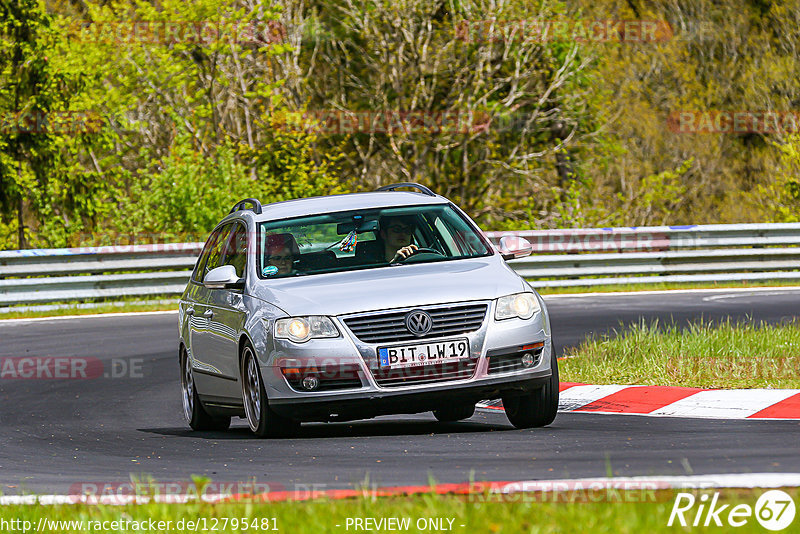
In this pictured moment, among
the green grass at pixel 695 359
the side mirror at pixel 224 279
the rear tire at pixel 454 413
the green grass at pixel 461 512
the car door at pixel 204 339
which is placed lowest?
the green grass at pixel 695 359

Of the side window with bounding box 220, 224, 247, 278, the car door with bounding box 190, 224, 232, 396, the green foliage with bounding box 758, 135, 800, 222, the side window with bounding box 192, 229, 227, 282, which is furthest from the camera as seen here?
the green foliage with bounding box 758, 135, 800, 222

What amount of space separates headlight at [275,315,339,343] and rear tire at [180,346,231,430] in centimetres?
210

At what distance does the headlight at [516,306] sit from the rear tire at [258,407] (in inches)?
61.2

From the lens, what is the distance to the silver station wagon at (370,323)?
344 inches

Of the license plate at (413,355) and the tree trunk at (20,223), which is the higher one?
the license plate at (413,355)

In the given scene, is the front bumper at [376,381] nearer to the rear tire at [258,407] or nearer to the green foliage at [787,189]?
the rear tire at [258,407]

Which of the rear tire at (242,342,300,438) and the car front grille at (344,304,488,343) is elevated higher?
the car front grille at (344,304,488,343)

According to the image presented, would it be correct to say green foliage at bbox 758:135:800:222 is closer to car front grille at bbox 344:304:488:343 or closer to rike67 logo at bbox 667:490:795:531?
car front grille at bbox 344:304:488:343

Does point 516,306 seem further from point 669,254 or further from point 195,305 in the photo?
point 669,254

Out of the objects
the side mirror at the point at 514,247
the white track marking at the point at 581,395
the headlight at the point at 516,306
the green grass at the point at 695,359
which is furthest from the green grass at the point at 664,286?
the headlight at the point at 516,306

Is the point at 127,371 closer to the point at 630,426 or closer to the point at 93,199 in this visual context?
the point at 630,426

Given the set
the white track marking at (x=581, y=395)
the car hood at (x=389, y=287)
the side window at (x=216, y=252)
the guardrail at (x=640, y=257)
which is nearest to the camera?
the car hood at (x=389, y=287)

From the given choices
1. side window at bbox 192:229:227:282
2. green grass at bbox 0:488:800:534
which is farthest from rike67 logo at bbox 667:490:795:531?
side window at bbox 192:229:227:282

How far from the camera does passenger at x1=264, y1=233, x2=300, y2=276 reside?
9.80 metres
